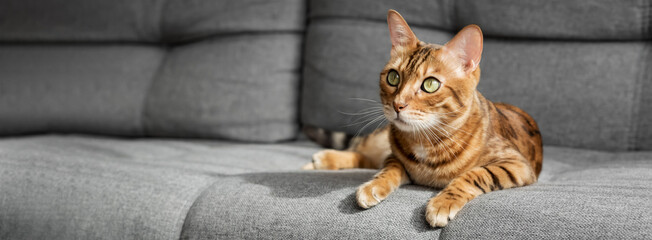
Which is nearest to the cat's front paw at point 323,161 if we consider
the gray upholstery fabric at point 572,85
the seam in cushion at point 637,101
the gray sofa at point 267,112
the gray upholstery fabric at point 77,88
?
the gray sofa at point 267,112

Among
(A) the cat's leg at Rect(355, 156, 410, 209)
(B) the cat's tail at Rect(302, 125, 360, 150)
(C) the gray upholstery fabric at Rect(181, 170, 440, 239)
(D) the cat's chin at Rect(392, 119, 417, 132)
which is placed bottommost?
(B) the cat's tail at Rect(302, 125, 360, 150)

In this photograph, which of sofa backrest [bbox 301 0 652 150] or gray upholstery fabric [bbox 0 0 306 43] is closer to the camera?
sofa backrest [bbox 301 0 652 150]

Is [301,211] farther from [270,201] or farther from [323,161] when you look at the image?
[323,161]

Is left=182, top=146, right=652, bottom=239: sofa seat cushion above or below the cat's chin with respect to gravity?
below

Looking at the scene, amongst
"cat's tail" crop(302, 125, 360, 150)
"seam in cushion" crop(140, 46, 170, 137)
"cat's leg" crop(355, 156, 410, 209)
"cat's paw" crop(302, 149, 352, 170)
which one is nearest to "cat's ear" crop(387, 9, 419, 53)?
"cat's leg" crop(355, 156, 410, 209)

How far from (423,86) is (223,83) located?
1.11 meters

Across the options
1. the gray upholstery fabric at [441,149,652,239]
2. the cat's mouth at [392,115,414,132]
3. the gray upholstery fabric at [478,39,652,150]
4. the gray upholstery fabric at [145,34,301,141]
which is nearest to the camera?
the gray upholstery fabric at [441,149,652,239]

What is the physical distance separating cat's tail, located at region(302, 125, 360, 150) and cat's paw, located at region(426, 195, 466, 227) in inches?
26.6

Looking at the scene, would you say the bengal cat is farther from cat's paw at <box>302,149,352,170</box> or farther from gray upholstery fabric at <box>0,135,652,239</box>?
cat's paw at <box>302,149,352,170</box>

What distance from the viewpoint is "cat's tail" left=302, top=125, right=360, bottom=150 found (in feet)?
5.53

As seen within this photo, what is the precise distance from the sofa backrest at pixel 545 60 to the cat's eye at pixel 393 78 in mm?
662

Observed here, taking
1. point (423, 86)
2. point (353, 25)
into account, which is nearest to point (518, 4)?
point (353, 25)

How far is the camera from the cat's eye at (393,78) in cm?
106

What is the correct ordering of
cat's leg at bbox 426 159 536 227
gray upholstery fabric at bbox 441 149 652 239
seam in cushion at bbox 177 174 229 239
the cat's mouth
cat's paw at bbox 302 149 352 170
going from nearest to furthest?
gray upholstery fabric at bbox 441 149 652 239 → cat's leg at bbox 426 159 536 227 → the cat's mouth → seam in cushion at bbox 177 174 229 239 → cat's paw at bbox 302 149 352 170
